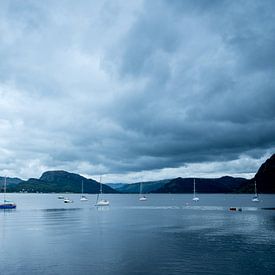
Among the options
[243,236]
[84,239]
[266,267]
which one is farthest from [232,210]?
[266,267]

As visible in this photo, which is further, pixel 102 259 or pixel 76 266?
pixel 102 259

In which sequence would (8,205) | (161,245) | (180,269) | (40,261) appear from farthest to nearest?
(8,205) < (161,245) < (40,261) < (180,269)

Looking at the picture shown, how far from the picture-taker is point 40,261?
170 feet

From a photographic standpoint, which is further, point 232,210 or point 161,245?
point 232,210

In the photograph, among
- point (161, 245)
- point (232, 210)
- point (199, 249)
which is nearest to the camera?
point (199, 249)

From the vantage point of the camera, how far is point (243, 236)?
250 feet

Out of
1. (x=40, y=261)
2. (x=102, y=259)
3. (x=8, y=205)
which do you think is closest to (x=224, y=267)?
(x=102, y=259)

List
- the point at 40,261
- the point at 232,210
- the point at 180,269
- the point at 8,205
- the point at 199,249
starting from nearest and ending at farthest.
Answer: the point at 180,269
the point at 40,261
the point at 199,249
the point at 232,210
the point at 8,205

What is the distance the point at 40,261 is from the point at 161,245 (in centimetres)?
2252

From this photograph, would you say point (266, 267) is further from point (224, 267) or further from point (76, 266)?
point (76, 266)

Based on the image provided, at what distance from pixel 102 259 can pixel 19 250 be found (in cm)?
1671

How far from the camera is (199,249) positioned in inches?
2363

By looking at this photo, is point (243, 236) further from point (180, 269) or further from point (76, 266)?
point (76, 266)

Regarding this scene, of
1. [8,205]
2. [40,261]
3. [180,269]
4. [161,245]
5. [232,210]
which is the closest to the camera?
[180,269]
